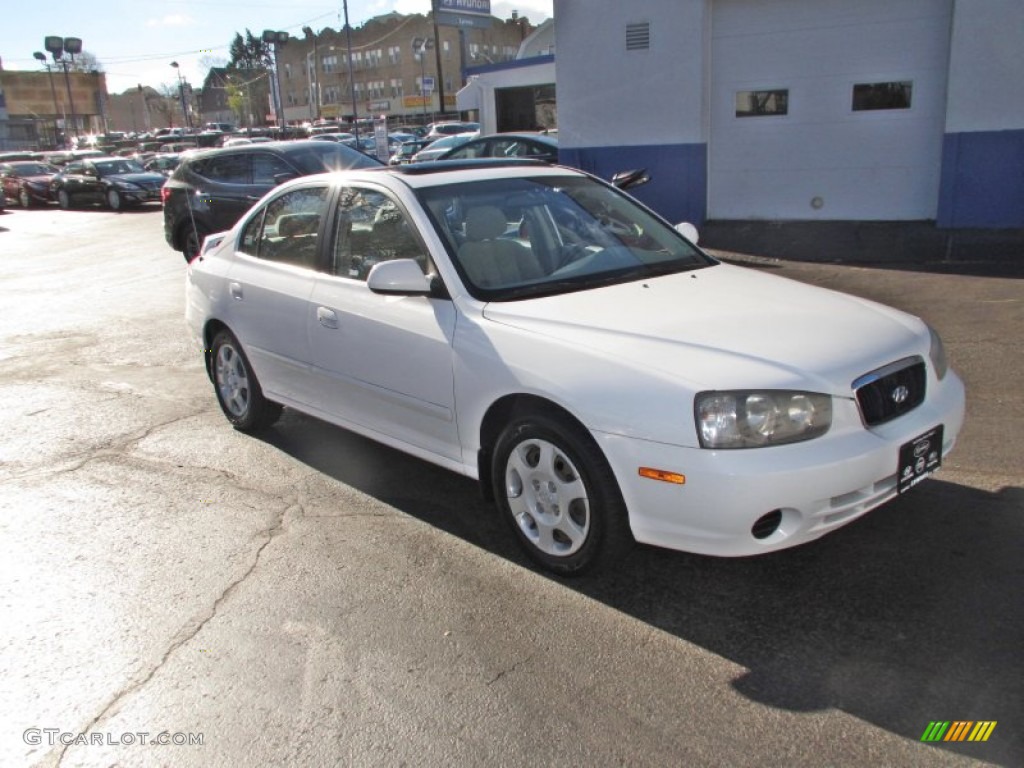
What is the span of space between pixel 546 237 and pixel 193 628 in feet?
7.80

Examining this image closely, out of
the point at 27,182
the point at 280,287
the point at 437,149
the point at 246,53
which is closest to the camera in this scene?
the point at 280,287

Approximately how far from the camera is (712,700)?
2873 millimetres

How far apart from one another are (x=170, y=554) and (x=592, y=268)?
240 cm

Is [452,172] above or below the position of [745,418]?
above

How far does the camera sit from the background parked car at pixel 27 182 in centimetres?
2795

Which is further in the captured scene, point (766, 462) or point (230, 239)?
point (230, 239)

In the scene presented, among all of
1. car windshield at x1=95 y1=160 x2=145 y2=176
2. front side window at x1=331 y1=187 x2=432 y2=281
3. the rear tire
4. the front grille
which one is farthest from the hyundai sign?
the front grille

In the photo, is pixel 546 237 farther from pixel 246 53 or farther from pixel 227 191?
pixel 246 53

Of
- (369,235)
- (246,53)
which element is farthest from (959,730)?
(246,53)

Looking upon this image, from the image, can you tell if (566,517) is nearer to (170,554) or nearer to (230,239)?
(170,554)

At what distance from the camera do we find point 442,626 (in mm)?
3404

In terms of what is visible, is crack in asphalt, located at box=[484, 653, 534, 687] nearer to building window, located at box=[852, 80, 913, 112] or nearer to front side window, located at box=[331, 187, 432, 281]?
front side window, located at box=[331, 187, 432, 281]

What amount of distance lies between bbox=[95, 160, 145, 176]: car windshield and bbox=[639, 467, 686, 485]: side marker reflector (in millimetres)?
25994

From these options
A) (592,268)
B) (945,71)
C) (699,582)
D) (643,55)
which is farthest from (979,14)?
(699,582)
